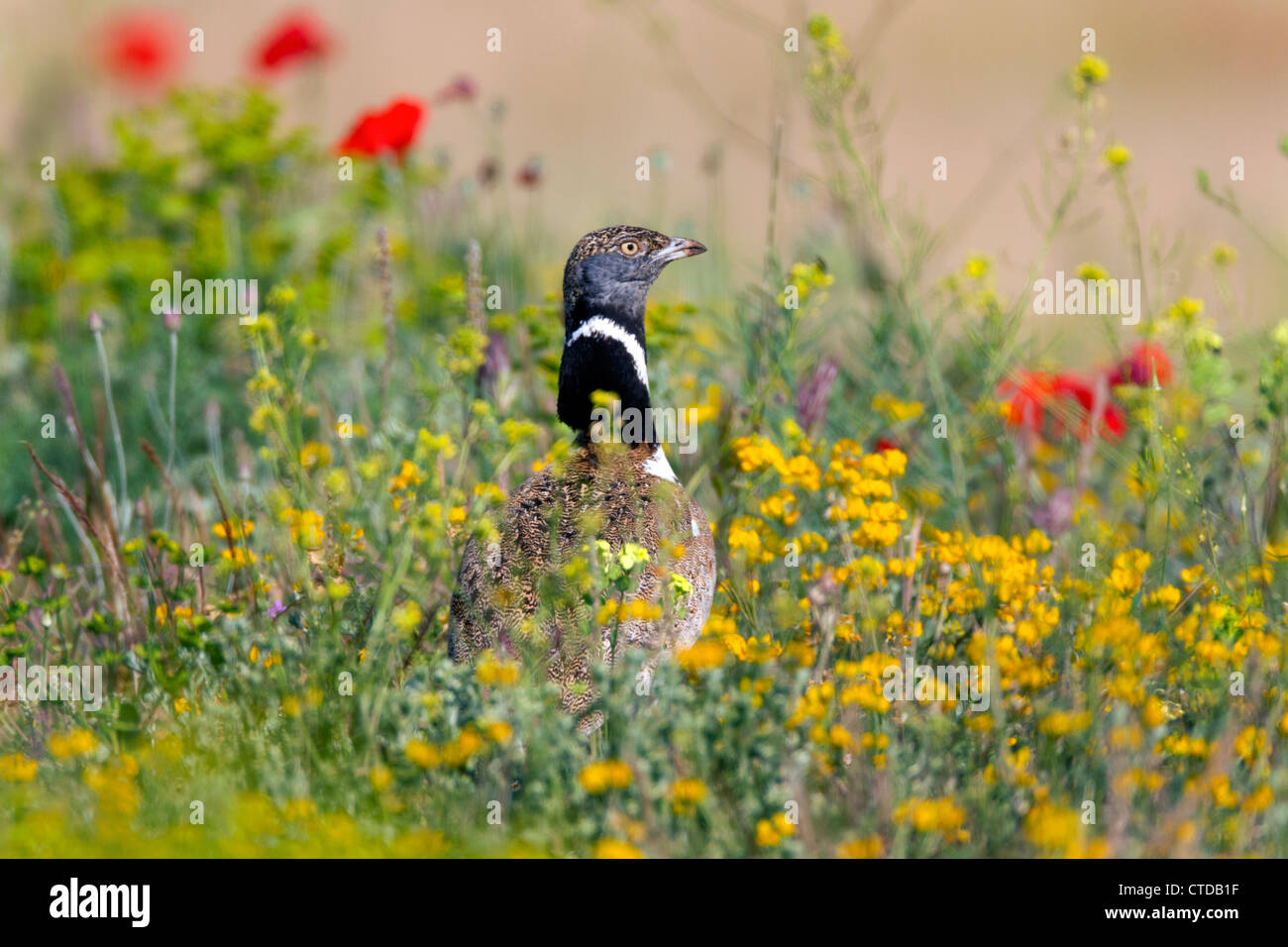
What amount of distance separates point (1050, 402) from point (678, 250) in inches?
62.6

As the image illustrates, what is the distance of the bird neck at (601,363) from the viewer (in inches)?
187

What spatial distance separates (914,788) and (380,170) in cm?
488

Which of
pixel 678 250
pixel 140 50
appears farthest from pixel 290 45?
pixel 678 250

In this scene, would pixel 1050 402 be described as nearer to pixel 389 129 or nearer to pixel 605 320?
pixel 605 320

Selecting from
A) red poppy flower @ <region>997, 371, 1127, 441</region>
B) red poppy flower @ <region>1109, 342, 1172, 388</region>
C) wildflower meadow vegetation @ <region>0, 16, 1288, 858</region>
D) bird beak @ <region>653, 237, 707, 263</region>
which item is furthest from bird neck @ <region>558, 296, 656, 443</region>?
red poppy flower @ <region>1109, 342, 1172, 388</region>

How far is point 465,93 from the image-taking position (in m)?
6.33

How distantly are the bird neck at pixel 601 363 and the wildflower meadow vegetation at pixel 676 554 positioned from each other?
30 centimetres

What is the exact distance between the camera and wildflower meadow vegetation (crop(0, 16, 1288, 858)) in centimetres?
350

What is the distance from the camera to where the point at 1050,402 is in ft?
17.6

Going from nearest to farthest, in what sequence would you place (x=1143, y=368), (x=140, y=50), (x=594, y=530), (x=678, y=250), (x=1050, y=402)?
(x=594, y=530) < (x=678, y=250) < (x=1050, y=402) < (x=1143, y=368) < (x=140, y=50)

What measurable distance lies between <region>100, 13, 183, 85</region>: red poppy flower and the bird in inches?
173

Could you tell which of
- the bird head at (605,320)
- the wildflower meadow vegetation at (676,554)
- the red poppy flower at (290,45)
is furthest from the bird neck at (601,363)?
the red poppy flower at (290,45)
